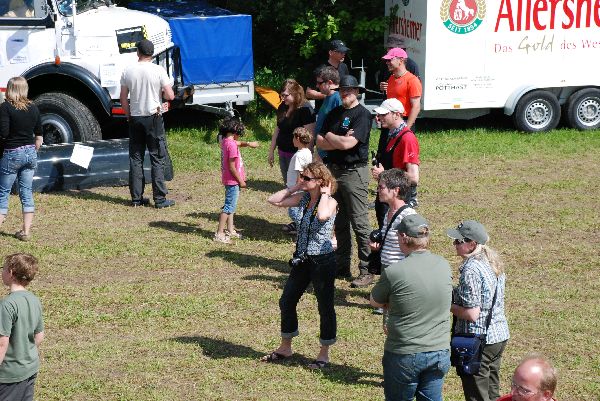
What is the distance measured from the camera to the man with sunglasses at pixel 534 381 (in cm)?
471

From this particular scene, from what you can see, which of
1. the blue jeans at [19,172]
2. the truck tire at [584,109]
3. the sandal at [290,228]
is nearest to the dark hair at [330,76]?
the sandal at [290,228]

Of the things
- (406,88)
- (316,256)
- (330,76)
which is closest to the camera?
(316,256)

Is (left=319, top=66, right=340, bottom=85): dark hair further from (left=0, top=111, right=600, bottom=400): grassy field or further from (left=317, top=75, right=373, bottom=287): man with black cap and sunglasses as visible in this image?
(left=0, top=111, right=600, bottom=400): grassy field

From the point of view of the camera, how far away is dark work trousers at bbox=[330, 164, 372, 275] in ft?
30.5

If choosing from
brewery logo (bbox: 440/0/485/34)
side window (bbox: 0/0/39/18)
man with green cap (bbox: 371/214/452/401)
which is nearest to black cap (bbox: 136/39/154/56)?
side window (bbox: 0/0/39/18)

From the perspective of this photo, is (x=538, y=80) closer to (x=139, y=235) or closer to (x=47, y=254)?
(x=139, y=235)

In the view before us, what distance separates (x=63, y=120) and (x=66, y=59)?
2.97ft

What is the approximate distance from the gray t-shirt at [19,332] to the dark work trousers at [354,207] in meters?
3.91

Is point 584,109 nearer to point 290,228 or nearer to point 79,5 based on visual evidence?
point 290,228

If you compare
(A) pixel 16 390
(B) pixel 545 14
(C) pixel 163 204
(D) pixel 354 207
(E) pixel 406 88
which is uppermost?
(B) pixel 545 14

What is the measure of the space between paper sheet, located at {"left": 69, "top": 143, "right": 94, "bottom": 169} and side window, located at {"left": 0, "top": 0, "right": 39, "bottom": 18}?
216 cm

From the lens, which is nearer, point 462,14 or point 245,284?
point 245,284

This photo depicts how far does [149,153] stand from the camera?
480 inches

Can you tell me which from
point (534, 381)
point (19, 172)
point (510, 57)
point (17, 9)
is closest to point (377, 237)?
point (534, 381)
